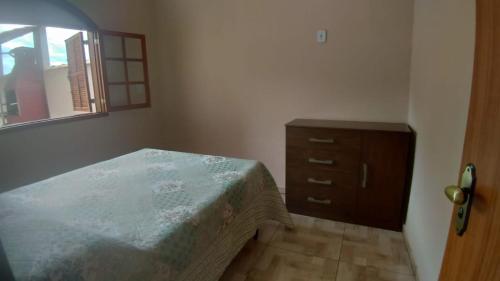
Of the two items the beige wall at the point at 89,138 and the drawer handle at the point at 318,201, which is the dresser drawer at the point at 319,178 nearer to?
the drawer handle at the point at 318,201

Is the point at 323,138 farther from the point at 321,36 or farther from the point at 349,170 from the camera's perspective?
the point at 321,36

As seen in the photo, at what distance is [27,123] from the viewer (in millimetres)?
2377

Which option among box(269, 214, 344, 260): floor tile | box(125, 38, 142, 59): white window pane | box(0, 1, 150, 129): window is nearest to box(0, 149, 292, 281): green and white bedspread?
box(269, 214, 344, 260): floor tile

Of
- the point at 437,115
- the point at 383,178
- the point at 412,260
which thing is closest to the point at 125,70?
the point at 383,178

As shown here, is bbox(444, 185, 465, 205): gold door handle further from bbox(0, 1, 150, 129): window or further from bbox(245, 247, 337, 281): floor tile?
bbox(0, 1, 150, 129): window

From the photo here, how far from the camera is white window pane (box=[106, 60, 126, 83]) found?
9.91 ft

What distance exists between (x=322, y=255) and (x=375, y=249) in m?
0.42

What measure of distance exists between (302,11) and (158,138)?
229cm

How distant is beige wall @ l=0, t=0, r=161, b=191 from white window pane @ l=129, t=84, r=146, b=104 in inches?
4.7

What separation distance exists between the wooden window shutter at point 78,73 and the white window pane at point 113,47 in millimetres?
222

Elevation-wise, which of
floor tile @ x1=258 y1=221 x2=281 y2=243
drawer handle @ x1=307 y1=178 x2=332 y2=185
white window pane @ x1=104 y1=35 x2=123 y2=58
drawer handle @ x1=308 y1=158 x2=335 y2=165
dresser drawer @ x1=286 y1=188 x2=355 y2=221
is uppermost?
white window pane @ x1=104 y1=35 x2=123 y2=58

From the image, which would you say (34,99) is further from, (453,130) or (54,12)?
(453,130)

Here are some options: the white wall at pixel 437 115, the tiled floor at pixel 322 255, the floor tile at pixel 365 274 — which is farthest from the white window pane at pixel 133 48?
the floor tile at pixel 365 274

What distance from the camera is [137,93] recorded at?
11.1ft
